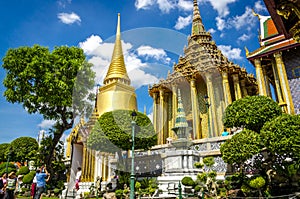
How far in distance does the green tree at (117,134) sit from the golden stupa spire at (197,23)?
15684mm

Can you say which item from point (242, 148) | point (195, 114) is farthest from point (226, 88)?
point (242, 148)

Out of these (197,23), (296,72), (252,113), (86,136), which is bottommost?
(252,113)

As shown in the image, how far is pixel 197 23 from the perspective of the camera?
27.7 metres

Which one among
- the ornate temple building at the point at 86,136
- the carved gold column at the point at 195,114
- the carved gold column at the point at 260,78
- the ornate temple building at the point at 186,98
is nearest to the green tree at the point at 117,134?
the ornate temple building at the point at 86,136

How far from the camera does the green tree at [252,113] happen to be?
1041 centimetres

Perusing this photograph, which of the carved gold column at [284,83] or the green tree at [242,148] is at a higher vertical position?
the carved gold column at [284,83]

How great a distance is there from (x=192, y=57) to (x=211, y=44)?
9.08 feet

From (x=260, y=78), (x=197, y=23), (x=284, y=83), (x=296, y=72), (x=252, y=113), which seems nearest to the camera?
(x=252, y=113)

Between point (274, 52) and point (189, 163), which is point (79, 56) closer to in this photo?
point (189, 163)

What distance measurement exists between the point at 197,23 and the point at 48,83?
18483 mm

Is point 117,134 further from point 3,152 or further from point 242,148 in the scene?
point 3,152

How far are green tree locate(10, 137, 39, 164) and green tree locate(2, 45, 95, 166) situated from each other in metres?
6.04

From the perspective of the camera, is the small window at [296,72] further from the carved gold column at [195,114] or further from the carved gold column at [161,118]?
the carved gold column at [161,118]

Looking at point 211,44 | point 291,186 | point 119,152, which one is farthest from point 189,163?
point 211,44
